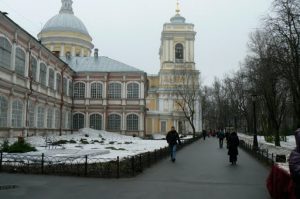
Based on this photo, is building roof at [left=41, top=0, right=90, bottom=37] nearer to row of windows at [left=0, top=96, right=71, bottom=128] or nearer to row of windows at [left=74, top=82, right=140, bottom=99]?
row of windows at [left=74, top=82, right=140, bottom=99]

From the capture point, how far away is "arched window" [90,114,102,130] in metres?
57.2

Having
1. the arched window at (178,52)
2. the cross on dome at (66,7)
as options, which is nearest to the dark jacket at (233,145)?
the arched window at (178,52)

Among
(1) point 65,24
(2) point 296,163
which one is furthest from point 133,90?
(2) point 296,163

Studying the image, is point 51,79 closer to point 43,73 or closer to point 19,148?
point 43,73

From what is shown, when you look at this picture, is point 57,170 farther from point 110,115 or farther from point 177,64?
point 177,64

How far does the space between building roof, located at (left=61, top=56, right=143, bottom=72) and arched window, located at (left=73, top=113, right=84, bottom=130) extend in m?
6.46

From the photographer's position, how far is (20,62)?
3647 centimetres

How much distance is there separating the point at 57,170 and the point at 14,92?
21.7 metres

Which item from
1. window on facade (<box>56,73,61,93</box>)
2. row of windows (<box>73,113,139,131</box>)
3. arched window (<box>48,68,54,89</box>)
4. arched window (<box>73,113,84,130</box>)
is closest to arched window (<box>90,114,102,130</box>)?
row of windows (<box>73,113,139,131</box>)

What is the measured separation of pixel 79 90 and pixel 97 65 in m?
4.80

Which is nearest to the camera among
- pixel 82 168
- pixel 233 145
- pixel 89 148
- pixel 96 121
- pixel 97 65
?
pixel 82 168

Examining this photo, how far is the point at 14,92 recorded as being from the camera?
34562 mm

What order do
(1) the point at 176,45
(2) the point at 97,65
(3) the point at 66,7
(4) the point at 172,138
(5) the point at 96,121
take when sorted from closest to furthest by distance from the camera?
1. (4) the point at 172,138
2. (5) the point at 96,121
3. (2) the point at 97,65
4. (3) the point at 66,7
5. (1) the point at 176,45

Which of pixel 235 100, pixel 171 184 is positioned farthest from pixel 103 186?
pixel 235 100
